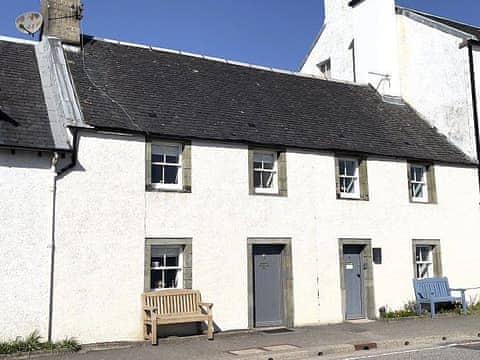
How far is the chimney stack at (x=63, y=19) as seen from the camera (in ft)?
52.1

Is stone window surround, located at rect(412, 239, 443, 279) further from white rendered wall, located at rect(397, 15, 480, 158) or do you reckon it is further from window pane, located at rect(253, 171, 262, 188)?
window pane, located at rect(253, 171, 262, 188)

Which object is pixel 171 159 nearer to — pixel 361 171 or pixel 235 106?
pixel 235 106

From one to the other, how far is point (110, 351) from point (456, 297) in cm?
1059

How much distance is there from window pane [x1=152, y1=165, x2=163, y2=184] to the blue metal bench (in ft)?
26.2

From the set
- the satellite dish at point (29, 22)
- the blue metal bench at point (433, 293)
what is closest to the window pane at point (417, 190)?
the blue metal bench at point (433, 293)

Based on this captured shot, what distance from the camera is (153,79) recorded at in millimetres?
16375

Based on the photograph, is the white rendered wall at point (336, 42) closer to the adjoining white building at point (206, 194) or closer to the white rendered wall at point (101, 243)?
the adjoining white building at point (206, 194)

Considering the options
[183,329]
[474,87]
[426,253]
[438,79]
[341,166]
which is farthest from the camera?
[438,79]

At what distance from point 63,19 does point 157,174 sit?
561cm

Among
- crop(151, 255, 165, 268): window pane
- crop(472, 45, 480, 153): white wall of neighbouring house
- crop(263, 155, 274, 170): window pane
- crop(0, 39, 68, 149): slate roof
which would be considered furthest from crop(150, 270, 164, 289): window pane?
crop(472, 45, 480, 153): white wall of neighbouring house

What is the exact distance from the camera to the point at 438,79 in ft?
65.7

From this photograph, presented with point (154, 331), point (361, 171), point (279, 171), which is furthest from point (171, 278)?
point (361, 171)

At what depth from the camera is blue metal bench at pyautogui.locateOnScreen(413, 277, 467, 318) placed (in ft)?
54.2

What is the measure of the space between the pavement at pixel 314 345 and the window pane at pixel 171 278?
55.0 inches
